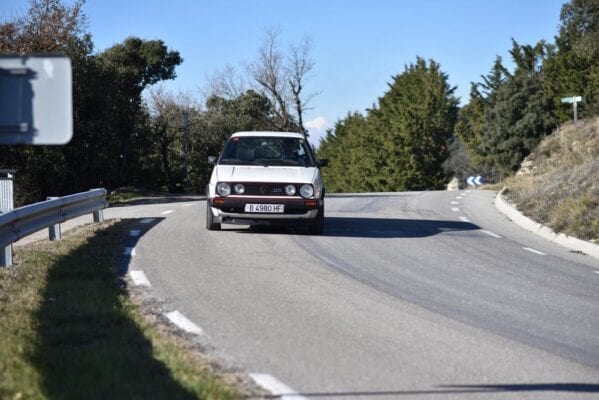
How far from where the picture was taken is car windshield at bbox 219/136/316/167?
587 inches

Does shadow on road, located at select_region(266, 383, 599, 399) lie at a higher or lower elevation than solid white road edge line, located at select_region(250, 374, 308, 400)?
lower

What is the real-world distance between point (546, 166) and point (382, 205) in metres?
11.7

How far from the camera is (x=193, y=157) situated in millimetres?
54750

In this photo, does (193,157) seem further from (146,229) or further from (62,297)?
(62,297)

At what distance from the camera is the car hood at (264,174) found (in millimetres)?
14141

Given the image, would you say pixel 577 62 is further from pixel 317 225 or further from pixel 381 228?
pixel 317 225

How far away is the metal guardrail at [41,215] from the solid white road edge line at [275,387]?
5.21m

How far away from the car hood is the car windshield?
226 millimetres

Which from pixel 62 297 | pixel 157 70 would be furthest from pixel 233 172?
pixel 157 70

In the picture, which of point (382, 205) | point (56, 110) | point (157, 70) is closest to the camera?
point (56, 110)

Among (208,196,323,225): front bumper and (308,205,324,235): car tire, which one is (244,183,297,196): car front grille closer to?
(208,196,323,225): front bumper

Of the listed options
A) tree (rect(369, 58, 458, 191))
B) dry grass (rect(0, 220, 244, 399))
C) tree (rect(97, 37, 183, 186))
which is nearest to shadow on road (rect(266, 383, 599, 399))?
dry grass (rect(0, 220, 244, 399))

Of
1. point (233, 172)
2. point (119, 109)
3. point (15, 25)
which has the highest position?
point (15, 25)

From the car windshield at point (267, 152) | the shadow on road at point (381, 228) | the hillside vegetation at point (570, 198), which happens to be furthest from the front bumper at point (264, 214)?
the hillside vegetation at point (570, 198)
